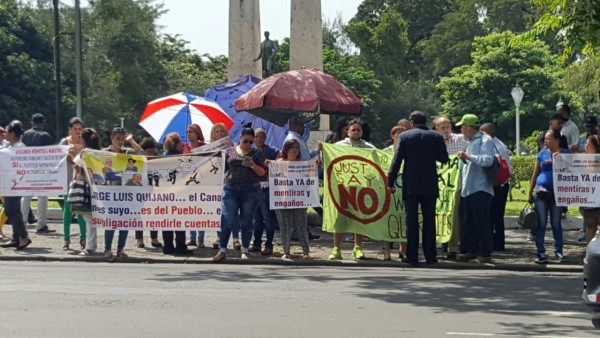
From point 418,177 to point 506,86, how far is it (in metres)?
58.9

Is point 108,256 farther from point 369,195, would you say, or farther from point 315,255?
point 369,195

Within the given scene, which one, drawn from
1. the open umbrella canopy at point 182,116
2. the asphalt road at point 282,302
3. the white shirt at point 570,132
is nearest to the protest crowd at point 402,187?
the white shirt at point 570,132

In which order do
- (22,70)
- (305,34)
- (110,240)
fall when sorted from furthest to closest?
(22,70)
(305,34)
(110,240)

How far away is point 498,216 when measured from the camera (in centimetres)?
1725

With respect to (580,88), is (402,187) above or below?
below

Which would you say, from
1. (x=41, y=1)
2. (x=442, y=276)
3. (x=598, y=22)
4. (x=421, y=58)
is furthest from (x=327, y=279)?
(x=421, y=58)

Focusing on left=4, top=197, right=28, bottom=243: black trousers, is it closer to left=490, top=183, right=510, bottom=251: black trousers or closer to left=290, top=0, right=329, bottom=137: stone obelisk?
left=490, top=183, right=510, bottom=251: black trousers

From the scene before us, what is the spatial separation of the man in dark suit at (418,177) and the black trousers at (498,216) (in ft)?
6.30

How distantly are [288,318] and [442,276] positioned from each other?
4.38 metres

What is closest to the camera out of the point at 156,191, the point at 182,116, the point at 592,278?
the point at 592,278

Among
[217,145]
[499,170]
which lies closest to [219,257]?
[217,145]

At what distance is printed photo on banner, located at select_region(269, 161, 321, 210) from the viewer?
53.2 feet

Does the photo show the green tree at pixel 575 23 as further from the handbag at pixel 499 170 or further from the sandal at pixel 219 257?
the sandal at pixel 219 257

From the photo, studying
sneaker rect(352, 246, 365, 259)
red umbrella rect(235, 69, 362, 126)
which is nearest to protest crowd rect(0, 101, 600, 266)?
sneaker rect(352, 246, 365, 259)
